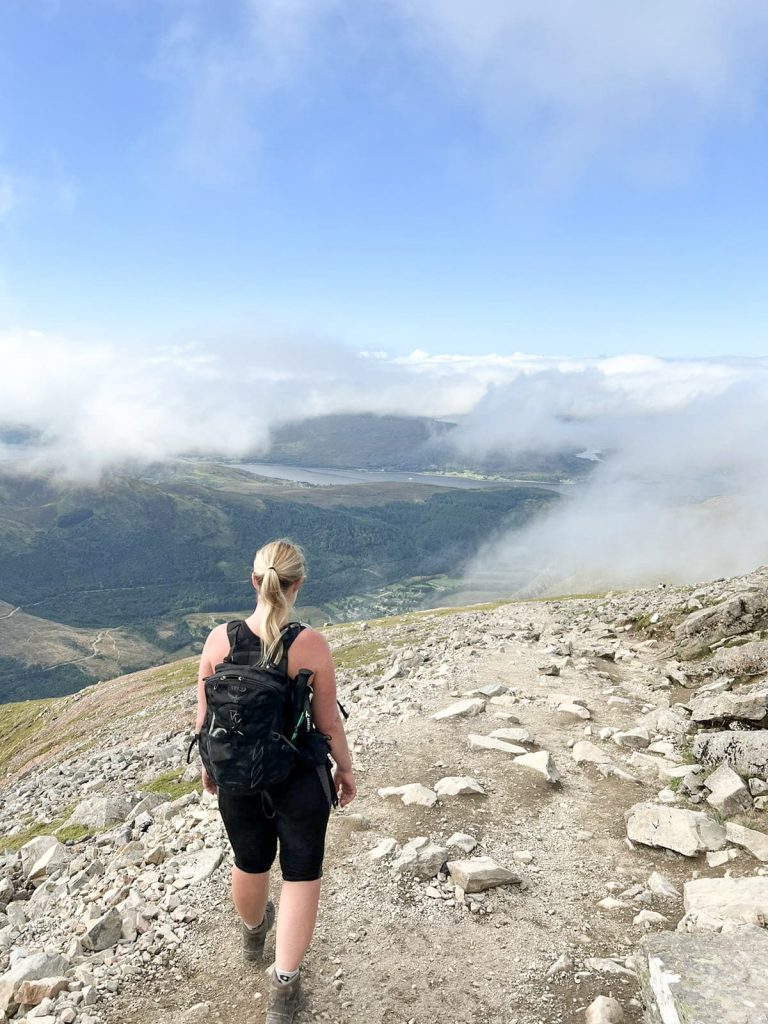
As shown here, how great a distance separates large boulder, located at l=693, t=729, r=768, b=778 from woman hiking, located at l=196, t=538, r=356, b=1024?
29.5ft

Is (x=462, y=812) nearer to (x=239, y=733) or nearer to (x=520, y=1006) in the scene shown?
(x=520, y=1006)

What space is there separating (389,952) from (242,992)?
1757 millimetres

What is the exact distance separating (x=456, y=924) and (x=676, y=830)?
410cm

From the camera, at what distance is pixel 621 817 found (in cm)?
1118

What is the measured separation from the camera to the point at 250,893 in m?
6.97

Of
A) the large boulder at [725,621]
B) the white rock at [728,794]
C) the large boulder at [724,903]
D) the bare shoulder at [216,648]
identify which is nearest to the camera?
the bare shoulder at [216,648]

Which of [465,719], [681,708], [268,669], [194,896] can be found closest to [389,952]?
[194,896]

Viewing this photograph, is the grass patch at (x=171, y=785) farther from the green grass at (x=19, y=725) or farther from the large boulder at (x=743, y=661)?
the green grass at (x=19, y=725)

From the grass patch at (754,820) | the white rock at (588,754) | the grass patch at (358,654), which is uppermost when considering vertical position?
the grass patch at (754,820)

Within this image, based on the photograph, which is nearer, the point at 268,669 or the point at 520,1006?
the point at 268,669

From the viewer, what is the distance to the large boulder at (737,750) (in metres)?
11.7

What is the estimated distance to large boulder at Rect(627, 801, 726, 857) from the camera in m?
9.78

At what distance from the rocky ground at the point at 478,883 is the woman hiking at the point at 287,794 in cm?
113

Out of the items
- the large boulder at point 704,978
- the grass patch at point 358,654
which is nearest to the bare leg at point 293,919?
the large boulder at point 704,978
